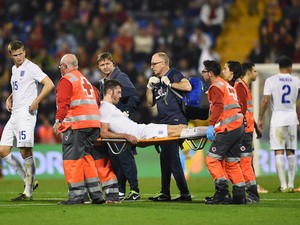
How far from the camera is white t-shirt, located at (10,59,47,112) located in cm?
1503

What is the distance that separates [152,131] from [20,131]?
7.36 feet

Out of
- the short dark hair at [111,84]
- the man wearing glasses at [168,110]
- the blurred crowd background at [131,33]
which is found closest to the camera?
the short dark hair at [111,84]

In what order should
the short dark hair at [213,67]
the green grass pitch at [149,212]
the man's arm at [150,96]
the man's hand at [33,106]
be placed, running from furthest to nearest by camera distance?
the man's arm at [150,96]
the man's hand at [33,106]
the short dark hair at [213,67]
the green grass pitch at [149,212]

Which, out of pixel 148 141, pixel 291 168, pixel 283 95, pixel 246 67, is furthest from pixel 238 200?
pixel 283 95

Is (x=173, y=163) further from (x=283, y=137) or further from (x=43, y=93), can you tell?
(x=283, y=137)

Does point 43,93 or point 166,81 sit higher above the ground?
point 166,81

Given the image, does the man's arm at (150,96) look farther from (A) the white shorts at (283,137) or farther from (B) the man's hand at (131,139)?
(A) the white shorts at (283,137)

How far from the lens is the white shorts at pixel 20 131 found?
14.9m

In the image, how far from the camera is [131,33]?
28.7 metres

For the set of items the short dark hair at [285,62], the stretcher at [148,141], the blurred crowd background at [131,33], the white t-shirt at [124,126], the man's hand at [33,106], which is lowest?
the stretcher at [148,141]

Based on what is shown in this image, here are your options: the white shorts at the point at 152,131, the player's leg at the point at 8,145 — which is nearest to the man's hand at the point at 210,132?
the white shorts at the point at 152,131

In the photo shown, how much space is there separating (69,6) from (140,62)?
3.32 metres

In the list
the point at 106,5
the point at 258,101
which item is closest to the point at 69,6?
the point at 106,5

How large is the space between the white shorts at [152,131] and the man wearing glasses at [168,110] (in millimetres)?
739
